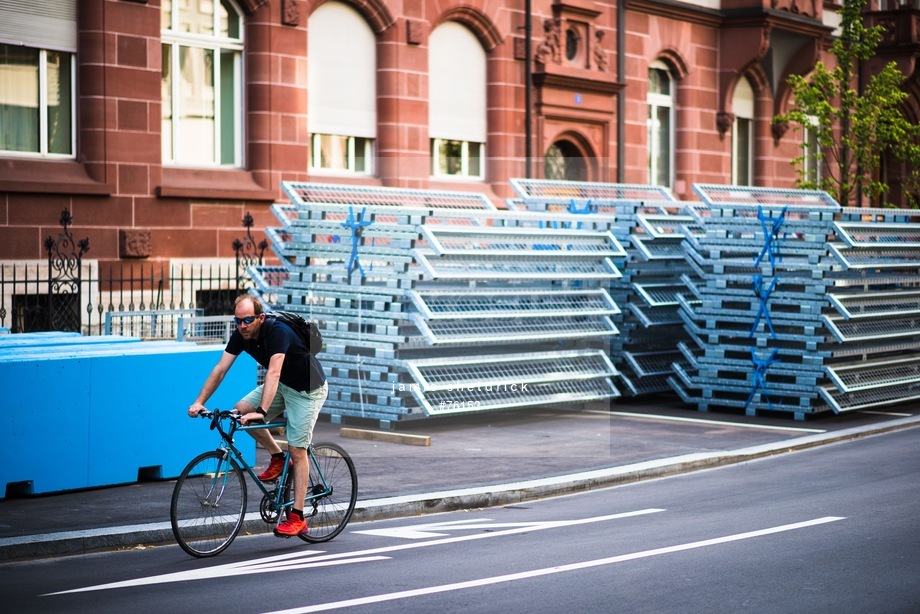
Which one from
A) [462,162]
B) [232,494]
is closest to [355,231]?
[232,494]

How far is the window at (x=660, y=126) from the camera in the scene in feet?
97.8

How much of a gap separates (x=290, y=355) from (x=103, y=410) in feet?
8.77

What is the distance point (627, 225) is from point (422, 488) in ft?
26.3

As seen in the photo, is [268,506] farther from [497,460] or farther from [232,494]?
[497,460]

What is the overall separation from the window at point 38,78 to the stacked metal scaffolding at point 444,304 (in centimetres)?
403

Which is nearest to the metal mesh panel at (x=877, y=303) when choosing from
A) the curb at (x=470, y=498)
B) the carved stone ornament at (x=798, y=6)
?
the curb at (x=470, y=498)

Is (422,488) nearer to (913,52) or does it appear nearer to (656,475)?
(656,475)

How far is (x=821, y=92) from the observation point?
27250 mm

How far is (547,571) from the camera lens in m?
Result: 8.40

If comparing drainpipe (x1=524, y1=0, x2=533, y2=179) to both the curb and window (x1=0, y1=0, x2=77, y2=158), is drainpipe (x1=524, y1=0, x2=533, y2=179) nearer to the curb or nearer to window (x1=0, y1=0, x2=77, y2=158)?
window (x1=0, y1=0, x2=77, y2=158)

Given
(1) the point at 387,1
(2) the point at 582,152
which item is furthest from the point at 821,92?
(1) the point at 387,1

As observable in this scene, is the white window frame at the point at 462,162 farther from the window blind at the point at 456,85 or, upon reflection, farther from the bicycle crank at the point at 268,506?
the bicycle crank at the point at 268,506

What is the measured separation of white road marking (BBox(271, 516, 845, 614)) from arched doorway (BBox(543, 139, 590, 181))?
57.6 feet

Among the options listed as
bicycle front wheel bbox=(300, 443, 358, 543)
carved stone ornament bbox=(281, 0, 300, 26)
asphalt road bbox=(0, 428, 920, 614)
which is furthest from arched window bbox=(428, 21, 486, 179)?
bicycle front wheel bbox=(300, 443, 358, 543)
